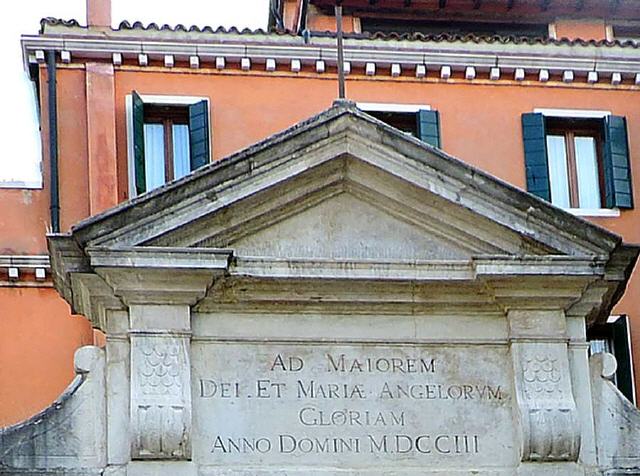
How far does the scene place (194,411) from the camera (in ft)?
55.6

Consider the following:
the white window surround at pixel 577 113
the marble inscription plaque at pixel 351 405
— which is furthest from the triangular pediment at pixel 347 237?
the white window surround at pixel 577 113

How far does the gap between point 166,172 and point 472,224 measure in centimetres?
990

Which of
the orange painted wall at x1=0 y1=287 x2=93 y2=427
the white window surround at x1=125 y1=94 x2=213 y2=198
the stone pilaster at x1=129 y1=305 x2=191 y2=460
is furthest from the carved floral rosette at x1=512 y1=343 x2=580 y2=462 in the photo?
the white window surround at x1=125 y1=94 x2=213 y2=198

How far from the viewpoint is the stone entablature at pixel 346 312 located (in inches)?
668

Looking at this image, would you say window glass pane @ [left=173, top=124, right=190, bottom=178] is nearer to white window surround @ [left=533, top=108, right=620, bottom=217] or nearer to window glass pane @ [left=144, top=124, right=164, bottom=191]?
window glass pane @ [left=144, top=124, right=164, bottom=191]

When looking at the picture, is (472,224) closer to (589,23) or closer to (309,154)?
(309,154)

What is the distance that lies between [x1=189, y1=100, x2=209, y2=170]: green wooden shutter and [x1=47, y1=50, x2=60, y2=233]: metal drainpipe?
1.68 meters

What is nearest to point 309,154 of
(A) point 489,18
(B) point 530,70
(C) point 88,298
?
(C) point 88,298

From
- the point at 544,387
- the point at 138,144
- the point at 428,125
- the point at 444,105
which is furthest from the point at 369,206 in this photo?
the point at 444,105

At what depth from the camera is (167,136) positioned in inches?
1066

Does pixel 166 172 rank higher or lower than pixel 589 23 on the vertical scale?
lower

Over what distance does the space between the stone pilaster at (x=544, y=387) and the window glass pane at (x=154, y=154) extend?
10.1m

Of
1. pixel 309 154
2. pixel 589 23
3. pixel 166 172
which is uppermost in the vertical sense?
pixel 589 23

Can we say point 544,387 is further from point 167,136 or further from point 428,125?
point 167,136
